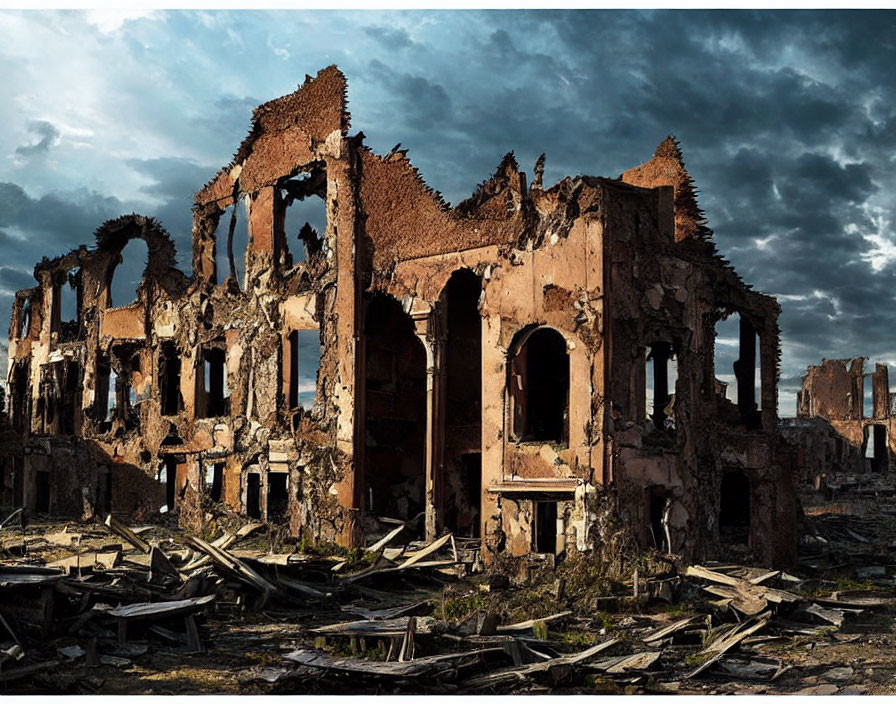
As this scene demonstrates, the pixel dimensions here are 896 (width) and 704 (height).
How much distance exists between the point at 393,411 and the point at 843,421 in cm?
4489

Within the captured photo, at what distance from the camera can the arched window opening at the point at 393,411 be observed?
23188 mm

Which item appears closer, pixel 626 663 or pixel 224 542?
pixel 626 663

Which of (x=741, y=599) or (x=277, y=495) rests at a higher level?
(x=277, y=495)

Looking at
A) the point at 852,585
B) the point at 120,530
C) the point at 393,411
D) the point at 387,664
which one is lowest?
the point at 852,585

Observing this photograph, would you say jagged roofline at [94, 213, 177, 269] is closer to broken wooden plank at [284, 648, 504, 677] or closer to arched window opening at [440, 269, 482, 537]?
arched window opening at [440, 269, 482, 537]

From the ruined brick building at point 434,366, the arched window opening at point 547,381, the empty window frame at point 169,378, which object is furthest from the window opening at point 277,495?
the arched window opening at point 547,381

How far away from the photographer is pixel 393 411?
23594 mm

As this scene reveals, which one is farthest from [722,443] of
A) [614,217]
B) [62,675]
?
[62,675]

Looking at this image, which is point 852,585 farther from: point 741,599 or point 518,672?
point 518,672

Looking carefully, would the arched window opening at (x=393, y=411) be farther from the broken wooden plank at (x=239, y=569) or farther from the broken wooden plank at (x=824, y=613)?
the broken wooden plank at (x=824, y=613)

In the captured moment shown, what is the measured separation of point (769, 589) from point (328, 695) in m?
7.87

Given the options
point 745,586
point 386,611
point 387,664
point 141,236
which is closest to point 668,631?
point 745,586

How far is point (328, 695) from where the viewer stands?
9.05 meters

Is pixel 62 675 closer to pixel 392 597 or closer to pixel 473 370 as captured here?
pixel 392 597
